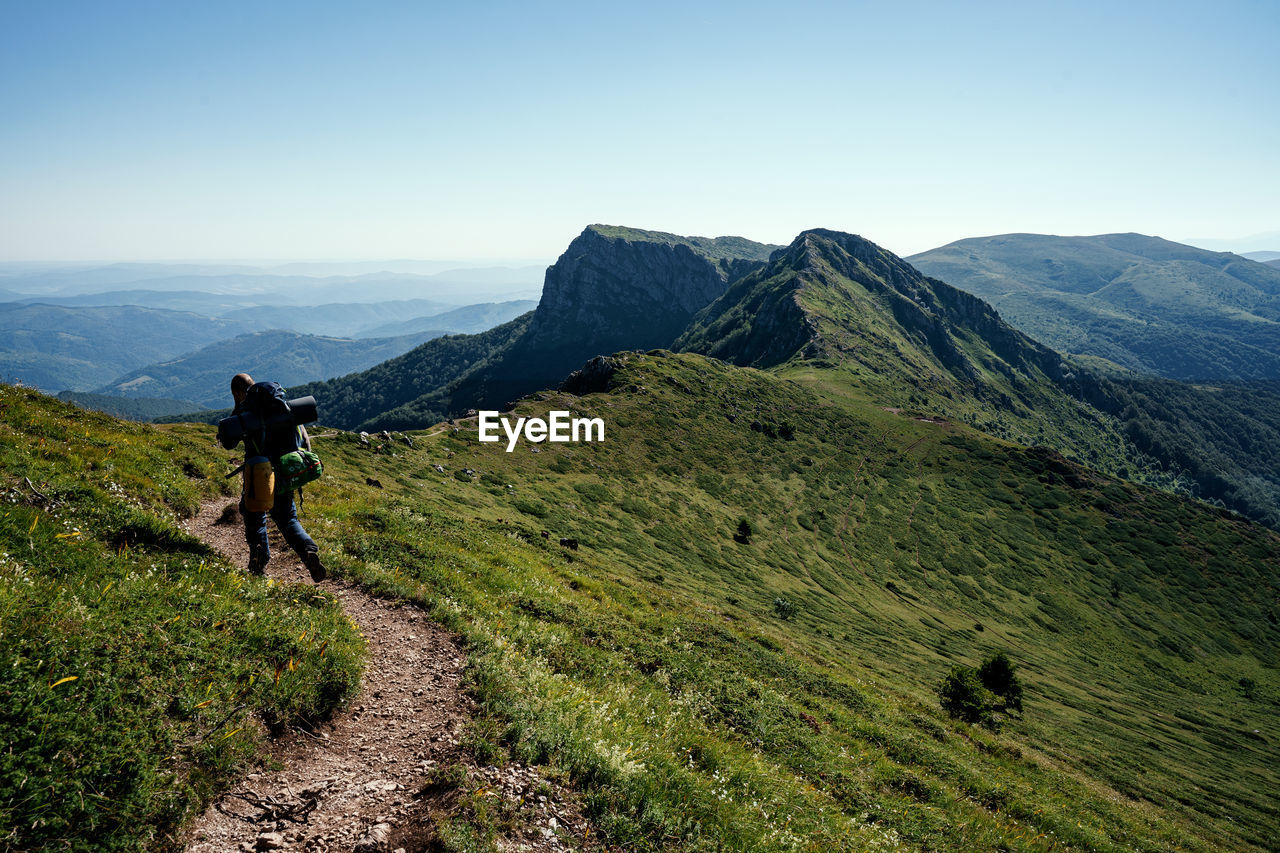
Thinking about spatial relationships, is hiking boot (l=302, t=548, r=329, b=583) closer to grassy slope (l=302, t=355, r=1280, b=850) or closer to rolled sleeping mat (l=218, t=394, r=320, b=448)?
grassy slope (l=302, t=355, r=1280, b=850)

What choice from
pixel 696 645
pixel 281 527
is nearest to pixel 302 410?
pixel 281 527

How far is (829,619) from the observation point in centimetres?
4625

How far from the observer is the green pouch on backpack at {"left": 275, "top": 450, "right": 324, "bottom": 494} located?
934 cm

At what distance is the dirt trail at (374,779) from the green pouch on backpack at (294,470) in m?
3.17

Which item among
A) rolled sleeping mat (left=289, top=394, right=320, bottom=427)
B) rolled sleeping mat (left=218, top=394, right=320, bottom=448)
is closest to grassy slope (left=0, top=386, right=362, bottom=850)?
rolled sleeping mat (left=218, top=394, right=320, bottom=448)

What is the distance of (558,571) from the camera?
2119 centimetres

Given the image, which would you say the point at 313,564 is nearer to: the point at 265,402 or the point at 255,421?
the point at 255,421

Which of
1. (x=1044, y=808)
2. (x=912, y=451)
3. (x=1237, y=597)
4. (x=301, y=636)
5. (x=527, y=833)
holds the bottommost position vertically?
(x=1237, y=597)

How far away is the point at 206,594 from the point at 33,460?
6.02 m

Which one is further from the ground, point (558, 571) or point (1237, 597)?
Result: point (558, 571)

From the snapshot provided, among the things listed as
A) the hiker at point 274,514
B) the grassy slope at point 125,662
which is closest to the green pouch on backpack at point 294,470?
the hiker at point 274,514

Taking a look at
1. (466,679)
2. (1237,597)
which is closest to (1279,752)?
(1237,597)

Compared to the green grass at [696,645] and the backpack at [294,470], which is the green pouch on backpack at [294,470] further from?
the green grass at [696,645]

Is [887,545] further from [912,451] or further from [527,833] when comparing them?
[527,833]
